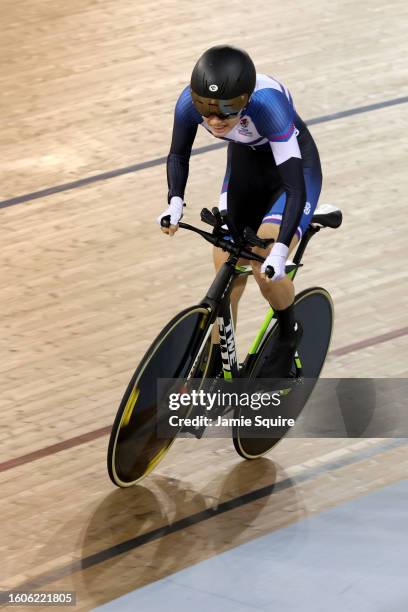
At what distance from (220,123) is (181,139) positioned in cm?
25

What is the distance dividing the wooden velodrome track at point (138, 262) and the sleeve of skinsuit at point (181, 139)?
96 cm

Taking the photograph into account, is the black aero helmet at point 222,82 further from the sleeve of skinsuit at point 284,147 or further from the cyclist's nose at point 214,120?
the sleeve of skinsuit at point 284,147

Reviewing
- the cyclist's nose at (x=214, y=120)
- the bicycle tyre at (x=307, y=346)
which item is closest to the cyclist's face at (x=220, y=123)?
the cyclist's nose at (x=214, y=120)

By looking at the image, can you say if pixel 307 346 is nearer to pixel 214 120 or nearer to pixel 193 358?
pixel 193 358

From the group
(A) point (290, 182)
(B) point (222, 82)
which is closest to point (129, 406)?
(A) point (290, 182)

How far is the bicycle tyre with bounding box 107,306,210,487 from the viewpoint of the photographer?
3.78 meters

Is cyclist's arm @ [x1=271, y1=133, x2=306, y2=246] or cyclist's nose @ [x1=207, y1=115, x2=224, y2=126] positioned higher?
cyclist's nose @ [x1=207, y1=115, x2=224, y2=126]

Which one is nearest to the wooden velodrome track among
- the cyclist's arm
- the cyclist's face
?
the cyclist's arm

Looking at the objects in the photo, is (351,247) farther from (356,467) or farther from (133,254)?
(356,467)

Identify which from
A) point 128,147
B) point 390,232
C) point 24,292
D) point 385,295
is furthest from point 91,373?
point 128,147

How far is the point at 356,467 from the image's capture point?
421cm

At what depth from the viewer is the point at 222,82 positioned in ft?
11.6

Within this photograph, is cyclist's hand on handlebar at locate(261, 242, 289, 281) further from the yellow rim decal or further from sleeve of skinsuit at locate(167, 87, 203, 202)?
the yellow rim decal

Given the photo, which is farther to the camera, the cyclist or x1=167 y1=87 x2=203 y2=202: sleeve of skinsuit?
x1=167 y1=87 x2=203 y2=202: sleeve of skinsuit
